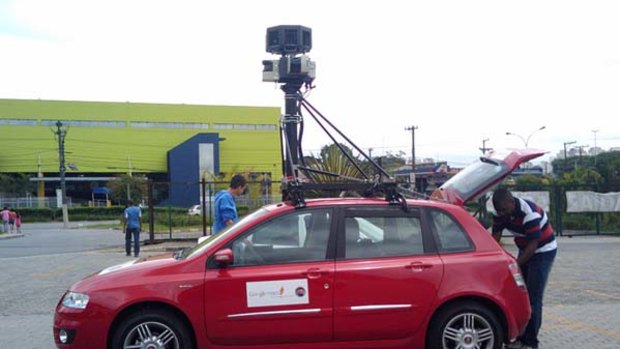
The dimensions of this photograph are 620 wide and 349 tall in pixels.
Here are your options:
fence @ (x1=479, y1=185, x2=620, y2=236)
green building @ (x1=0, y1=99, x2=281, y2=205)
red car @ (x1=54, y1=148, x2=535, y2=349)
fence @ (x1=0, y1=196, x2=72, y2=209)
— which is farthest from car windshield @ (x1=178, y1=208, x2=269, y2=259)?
green building @ (x1=0, y1=99, x2=281, y2=205)

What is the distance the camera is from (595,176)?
27406 mm

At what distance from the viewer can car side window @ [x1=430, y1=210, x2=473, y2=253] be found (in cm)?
562

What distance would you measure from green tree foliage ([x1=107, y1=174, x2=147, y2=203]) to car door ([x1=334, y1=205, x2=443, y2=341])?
47565mm

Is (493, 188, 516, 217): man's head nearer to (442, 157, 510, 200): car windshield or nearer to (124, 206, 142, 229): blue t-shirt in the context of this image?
(442, 157, 510, 200): car windshield


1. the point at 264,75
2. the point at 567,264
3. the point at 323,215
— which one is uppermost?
the point at 264,75

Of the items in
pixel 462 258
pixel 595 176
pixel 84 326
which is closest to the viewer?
pixel 84 326

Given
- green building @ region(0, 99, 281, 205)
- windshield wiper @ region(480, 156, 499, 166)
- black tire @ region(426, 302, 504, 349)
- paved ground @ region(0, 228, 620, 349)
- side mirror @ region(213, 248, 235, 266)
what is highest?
green building @ region(0, 99, 281, 205)

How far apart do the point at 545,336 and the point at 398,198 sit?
255 centimetres

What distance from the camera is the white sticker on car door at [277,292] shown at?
17.0 ft

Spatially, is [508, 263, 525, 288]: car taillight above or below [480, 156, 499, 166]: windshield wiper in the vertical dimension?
below

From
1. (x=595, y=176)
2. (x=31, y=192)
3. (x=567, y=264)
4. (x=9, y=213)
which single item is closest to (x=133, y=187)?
(x=31, y=192)

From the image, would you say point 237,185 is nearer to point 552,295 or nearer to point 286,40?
point 286,40

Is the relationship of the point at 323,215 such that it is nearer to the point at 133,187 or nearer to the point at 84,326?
the point at 84,326

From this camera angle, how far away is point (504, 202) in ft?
20.1
